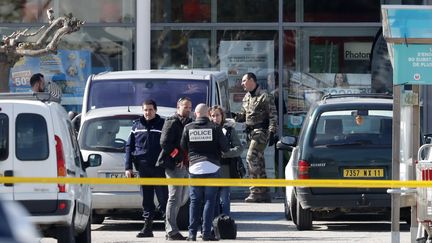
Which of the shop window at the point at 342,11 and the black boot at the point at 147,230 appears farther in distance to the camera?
the shop window at the point at 342,11

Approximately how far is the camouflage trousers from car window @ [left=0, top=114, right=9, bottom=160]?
24.3ft

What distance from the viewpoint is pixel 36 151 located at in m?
9.14

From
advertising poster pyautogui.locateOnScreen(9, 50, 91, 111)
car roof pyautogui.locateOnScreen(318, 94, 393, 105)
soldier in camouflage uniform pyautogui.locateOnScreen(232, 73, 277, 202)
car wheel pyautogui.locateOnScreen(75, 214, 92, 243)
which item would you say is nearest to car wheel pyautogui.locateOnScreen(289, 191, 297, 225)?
car roof pyautogui.locateOnScreen(318, 94, 393, 105)

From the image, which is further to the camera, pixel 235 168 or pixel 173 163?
pixel 235 168

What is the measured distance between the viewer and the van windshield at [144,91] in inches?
544

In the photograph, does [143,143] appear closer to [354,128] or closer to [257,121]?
[354,128]

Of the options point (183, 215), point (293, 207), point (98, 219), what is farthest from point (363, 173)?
point (98, 219)

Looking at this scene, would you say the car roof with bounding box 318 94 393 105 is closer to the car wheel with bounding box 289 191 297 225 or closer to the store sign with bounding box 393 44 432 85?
the car wheel with bounding box 289 191 297 225

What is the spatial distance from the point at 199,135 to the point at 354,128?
2.19 metres

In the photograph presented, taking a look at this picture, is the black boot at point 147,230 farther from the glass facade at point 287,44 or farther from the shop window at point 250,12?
the shop window at point 250,12

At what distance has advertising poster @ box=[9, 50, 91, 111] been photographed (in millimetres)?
18281

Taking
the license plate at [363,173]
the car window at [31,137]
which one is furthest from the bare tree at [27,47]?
the car window at [31,137]

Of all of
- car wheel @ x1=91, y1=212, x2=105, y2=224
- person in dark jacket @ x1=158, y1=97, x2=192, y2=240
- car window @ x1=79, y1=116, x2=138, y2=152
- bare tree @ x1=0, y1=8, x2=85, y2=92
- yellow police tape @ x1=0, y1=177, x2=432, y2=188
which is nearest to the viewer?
yellow police tape @ x1=0, y1=177, x2=432, y2=188

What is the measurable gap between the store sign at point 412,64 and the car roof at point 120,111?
15.4 ft
